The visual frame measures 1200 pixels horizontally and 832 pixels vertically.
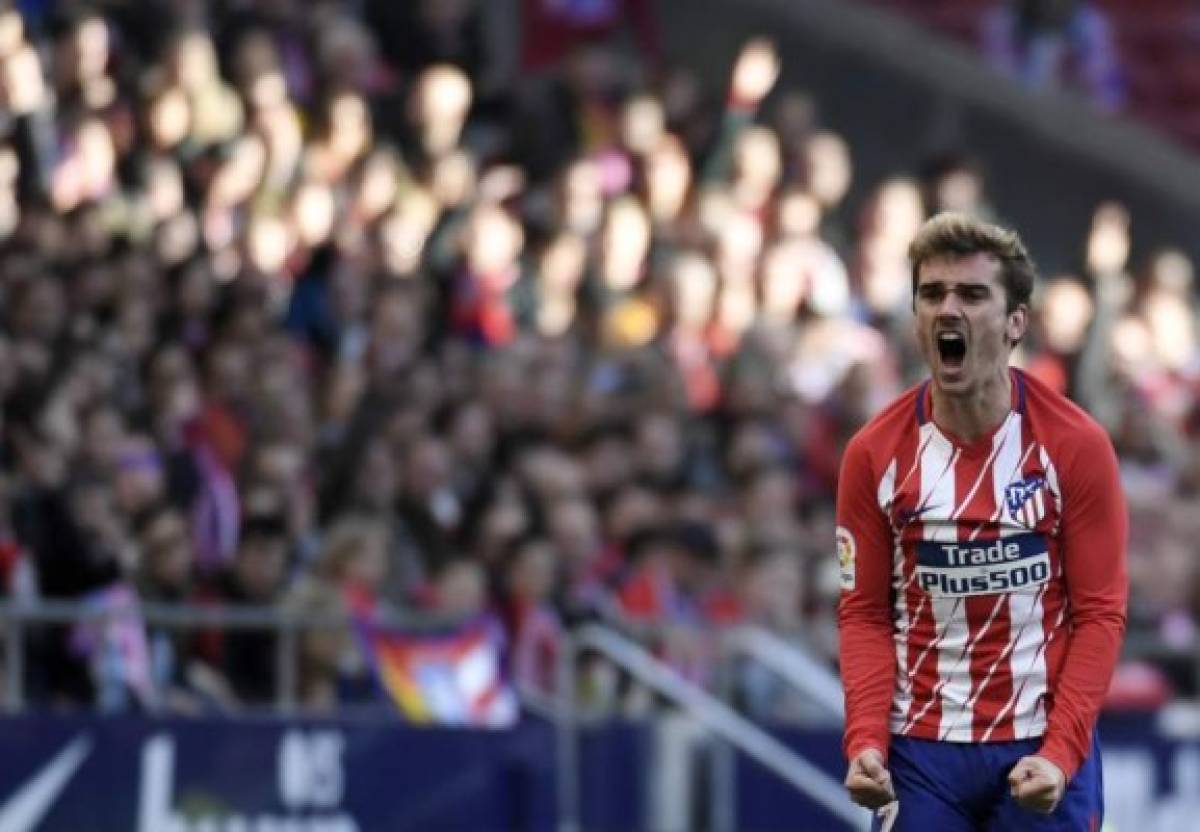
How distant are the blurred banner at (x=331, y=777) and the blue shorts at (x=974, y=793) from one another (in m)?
5.92

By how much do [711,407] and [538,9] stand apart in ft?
18.3

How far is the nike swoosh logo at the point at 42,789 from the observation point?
1281 cm

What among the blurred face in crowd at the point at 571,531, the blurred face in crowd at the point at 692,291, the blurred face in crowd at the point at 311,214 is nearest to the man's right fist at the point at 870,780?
the blurred face in crowd at the point at 571,531

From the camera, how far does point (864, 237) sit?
880 inches

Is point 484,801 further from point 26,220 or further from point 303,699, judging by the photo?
point 26,220

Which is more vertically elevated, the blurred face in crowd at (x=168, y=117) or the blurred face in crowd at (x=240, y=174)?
the blurred face in crowd at (x=168, y=117)

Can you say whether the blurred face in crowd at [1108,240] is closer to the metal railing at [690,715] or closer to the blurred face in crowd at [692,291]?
the blurred face in crowd at [692,291]

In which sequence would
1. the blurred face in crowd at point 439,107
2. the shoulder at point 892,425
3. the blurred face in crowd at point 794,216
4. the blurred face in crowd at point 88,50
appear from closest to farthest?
the shoulder at point 892,425
the blurred face in crowd at point 88,50
the blurred face in crowd at point 439,107
the blurred face in crowd at point 794,216

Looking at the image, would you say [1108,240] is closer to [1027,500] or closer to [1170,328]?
[1170,328]

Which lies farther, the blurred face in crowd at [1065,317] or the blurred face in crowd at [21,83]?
the blurred face in crowd at [1065,317]

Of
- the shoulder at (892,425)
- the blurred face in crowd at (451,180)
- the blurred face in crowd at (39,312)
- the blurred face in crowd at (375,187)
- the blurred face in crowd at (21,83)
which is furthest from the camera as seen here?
the blurred face in crowd at (451,180)

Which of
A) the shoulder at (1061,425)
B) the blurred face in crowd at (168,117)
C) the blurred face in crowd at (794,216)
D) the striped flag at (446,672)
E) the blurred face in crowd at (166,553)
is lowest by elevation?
the striped flag at (446,672)

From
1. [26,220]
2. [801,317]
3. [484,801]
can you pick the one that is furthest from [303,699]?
[801,317]

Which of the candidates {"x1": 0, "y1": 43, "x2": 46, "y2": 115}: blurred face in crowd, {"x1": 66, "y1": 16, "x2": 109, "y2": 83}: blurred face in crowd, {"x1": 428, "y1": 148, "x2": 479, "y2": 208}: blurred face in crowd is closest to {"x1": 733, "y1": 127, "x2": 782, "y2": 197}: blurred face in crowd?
{"x1": 428, "y1": 148, "x2": 479, "y2": 208}: blurred face in crowd
